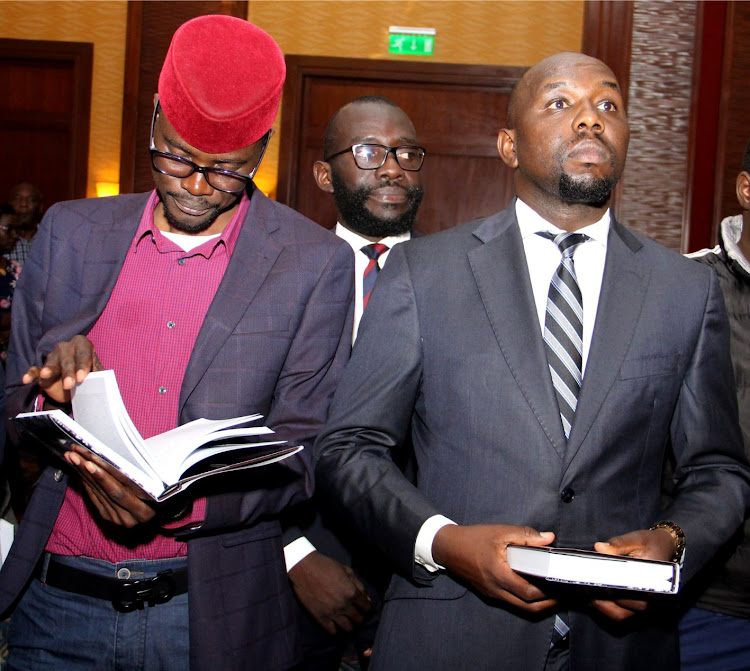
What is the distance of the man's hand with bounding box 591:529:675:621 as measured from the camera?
4.08 feet

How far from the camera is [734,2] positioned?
17.3ft

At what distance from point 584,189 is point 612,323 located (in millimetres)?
289

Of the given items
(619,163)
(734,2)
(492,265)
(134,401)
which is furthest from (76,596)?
(734,2)

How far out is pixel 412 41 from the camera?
595 cm

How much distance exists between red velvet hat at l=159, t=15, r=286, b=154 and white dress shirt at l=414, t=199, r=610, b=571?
59 centimetres

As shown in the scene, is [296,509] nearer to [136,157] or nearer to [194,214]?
[194,214]

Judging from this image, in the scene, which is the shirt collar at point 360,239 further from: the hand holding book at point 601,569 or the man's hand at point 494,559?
the hand holding book at point 601,569

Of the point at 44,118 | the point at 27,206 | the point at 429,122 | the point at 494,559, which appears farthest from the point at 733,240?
the point at 44,118

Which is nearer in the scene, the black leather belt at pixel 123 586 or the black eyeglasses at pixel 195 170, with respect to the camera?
the black leather belt at pixel 123 586

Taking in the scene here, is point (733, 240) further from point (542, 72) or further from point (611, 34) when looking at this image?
point (611, 34)

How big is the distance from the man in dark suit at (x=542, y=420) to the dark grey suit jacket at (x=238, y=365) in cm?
13

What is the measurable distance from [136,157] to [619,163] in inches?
200

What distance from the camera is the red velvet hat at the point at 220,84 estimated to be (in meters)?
→ 1.59

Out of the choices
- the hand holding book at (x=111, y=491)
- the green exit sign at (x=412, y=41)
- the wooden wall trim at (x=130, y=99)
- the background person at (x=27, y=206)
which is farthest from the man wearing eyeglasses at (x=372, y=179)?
the background person at (x=27, y=206)
